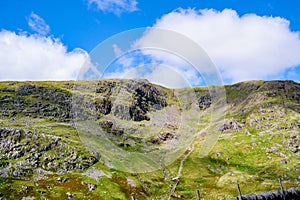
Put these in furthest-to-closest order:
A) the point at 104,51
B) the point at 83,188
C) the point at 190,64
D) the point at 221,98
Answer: the point at 83,188, the point at 221,98, the point at 190,64, the point at 104,51

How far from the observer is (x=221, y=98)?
1655 centimetres

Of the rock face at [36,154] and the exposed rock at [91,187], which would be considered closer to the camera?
the exposed rock at [91,187]

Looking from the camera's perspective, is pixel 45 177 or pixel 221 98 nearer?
pixel 221 98

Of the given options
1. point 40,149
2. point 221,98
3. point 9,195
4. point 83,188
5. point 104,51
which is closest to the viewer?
point 104,51

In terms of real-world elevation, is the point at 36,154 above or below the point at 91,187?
above

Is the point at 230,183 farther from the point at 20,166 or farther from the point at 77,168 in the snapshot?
the point at 20,166

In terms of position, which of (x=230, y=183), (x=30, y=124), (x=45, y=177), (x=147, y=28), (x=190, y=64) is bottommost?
(x=230, y=183)

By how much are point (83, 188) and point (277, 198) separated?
356 feet

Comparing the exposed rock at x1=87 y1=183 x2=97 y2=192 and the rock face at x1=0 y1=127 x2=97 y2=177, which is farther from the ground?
the rock face at x1=0 y1=127 x2=97 y2=177

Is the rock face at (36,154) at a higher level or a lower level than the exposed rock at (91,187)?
higher

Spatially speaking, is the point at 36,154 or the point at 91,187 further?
the point at 36,154

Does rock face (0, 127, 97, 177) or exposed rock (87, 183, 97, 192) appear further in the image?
rock face (0, 127, 97, 177)

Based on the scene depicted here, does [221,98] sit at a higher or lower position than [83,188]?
higher

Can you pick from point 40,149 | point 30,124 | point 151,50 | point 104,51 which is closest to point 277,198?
point 151,50
